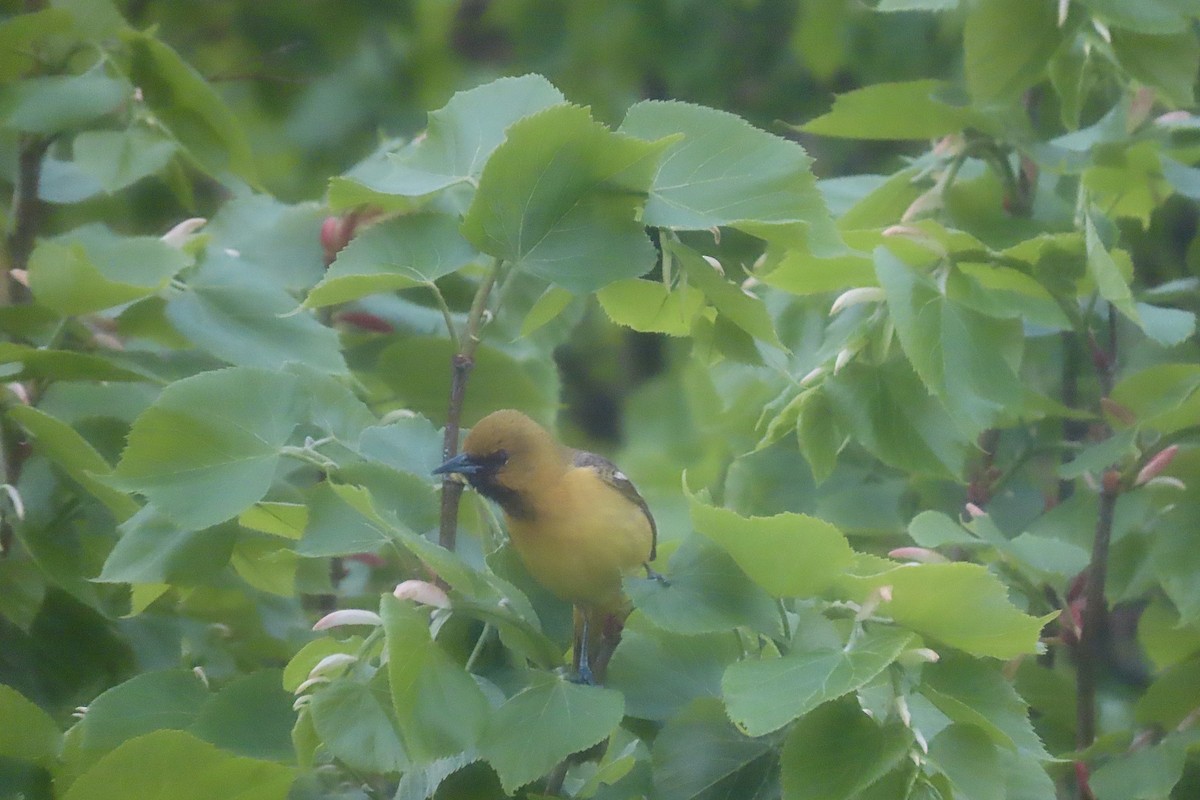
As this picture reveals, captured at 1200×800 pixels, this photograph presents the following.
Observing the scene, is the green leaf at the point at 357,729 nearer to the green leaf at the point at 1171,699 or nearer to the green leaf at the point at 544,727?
the green leaf at the point at 544,727

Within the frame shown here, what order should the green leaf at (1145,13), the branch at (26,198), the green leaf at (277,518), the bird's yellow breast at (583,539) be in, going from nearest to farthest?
the green leaf at (277,518)
the bird's yellow breast at (583,539)
the green leaf at (1145,13)
the branch at (26,198)

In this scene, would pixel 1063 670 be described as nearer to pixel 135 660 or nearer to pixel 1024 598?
pixel 1024 598

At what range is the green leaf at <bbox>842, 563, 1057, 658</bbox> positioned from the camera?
1013mm

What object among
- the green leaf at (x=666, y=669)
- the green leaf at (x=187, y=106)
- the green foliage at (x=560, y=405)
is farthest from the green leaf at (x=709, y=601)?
the green leaf at (x=187, y=106)

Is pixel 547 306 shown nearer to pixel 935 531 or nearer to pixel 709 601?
pixel 709 601

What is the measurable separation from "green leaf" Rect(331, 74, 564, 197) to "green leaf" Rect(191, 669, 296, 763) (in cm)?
47

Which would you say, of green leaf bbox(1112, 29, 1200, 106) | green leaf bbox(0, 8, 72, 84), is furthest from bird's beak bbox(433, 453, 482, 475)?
green leaf bbox(1112, 29, 1200, 106)

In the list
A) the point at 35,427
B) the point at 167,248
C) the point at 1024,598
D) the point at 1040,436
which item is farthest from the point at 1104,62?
the point at 35,427

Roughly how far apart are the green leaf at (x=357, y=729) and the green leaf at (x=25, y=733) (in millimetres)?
321

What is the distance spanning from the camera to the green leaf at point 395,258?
3.89 feet

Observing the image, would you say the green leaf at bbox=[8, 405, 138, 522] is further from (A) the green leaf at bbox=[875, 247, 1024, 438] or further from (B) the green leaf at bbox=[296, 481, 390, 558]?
(A) the green leaf at bbox=[875, 247, 1024, 438]

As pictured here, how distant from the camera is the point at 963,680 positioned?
1065 millimetres

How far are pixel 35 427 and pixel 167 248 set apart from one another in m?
0.28

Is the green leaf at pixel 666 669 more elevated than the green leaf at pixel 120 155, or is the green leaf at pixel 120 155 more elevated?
the green leaf at pixel 120 155
